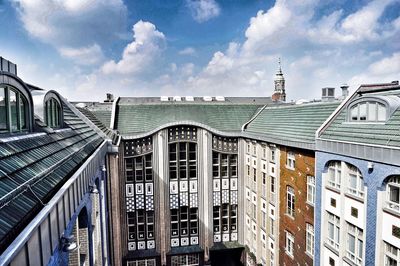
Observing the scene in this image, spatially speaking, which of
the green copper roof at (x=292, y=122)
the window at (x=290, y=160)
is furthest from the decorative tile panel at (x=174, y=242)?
the window at (x=290, y=160)

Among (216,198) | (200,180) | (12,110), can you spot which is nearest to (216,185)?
(216,198)

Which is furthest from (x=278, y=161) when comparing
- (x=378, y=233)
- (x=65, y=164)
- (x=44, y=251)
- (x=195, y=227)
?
(x=44, y=251)

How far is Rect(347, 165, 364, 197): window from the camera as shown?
12.0 m

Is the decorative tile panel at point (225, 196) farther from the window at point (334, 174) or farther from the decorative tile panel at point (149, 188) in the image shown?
the window at point (334, 174)

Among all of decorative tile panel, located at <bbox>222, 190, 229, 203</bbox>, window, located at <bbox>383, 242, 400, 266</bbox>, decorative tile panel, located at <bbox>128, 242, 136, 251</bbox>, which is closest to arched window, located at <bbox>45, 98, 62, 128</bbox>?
window, located at <bbox>383, 242, 400, 266</bbox>

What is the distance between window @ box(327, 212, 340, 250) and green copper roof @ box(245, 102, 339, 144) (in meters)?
4.12

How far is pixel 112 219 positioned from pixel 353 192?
16.1 metres

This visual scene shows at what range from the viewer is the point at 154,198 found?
79.5 feet

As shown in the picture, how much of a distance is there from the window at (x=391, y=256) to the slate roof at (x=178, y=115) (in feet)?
52.9

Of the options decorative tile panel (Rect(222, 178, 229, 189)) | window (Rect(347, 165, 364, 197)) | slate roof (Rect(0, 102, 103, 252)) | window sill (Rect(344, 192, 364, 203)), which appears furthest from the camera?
Answer: decorative tile panel (Rect(222, 178, 229, 189))

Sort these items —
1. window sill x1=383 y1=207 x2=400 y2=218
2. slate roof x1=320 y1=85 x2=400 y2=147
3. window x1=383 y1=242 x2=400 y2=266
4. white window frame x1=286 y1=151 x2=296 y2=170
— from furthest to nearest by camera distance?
white window frame x1=286 y1=151 x2=296 y2=170, slate roof x1=320 y1=85 x2=400 y2=147, window x1=383 y1=242 x2=400 y2=266, window sill x1=383 y1=207 x2=400 y2=218

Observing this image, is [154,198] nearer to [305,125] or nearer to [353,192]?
[305,125]

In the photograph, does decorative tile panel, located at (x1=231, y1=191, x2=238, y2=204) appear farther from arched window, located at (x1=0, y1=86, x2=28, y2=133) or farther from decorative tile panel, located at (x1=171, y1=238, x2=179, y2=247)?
arched window, located at (x1=0, y1=86, x2=28, y2=133)

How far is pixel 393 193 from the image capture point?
10477mm
